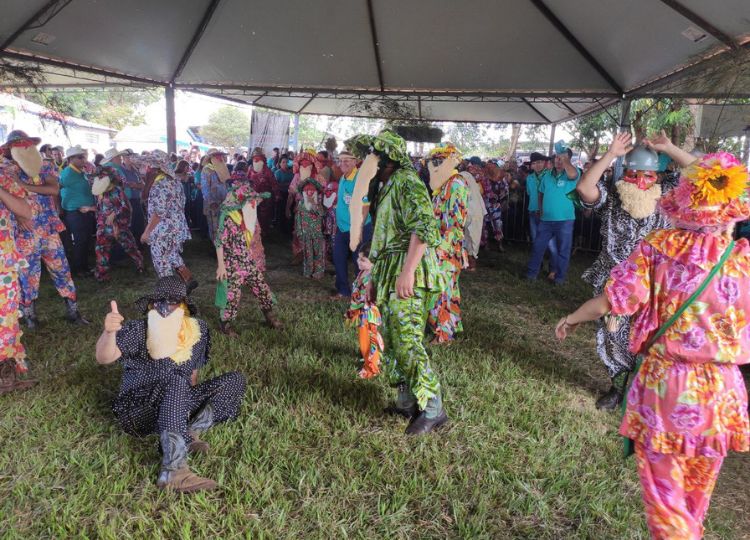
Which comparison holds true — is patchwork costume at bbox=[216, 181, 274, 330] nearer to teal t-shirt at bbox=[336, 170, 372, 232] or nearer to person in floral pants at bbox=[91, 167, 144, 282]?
teal t-shirt at bbox=[336, 170, 372, 232]

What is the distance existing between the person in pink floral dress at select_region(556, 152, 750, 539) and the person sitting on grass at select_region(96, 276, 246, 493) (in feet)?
6.90

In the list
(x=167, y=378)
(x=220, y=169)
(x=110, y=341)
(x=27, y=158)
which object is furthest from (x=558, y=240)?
(x=27, y=158)

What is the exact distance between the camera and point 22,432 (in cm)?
316

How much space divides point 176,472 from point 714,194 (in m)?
2.72

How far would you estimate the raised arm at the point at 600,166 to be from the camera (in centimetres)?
269

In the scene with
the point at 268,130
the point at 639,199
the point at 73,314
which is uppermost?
the point at 268,130

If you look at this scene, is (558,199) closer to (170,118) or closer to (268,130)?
(170,118)

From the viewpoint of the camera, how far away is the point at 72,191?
24.4 ft

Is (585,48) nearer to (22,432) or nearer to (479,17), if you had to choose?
(479,17)

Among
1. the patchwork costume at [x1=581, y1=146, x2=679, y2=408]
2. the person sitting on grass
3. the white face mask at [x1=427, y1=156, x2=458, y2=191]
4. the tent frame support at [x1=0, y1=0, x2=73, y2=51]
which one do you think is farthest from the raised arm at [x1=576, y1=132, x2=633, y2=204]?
the tent frame support at [x1=0, y1=0, x2=73, y2=51]

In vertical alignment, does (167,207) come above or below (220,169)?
below

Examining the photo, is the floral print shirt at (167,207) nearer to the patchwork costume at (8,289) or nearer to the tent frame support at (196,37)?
the patchwork costume at (8,289)

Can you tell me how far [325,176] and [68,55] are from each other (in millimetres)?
5130

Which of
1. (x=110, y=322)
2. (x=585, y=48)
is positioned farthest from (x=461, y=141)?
(x=110, y=322)
